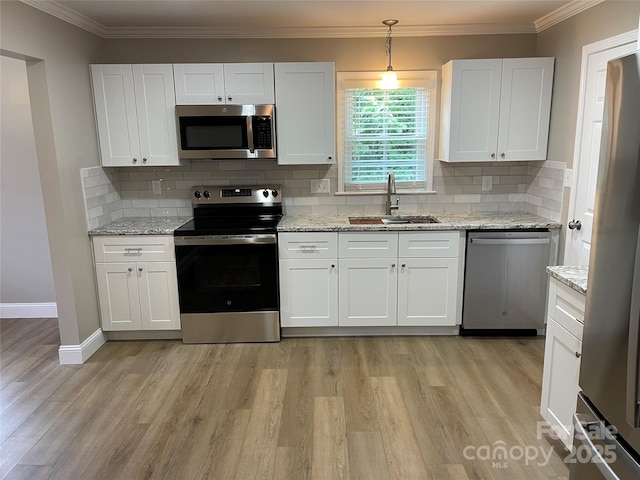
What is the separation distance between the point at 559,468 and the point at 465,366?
974 millimetres

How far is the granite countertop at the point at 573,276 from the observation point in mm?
1844

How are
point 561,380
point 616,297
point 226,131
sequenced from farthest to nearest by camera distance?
point 226,131
point 561,380
point 616,297

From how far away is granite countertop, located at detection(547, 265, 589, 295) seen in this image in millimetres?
1844

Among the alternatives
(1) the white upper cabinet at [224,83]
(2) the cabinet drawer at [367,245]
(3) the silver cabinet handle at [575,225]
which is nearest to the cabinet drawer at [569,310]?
(3) the silver cabinet handle at [575,225]

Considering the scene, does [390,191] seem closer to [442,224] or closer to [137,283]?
[442,224]

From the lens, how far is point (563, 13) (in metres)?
3.11

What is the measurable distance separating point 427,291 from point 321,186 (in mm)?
1267

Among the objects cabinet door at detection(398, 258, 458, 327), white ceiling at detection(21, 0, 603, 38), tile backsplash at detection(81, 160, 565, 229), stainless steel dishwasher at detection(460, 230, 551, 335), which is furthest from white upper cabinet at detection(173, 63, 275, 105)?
stainless steel dishwasher at detection(460, 230, 551, 335)

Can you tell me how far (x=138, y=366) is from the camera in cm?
310

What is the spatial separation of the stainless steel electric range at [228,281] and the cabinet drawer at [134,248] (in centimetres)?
11

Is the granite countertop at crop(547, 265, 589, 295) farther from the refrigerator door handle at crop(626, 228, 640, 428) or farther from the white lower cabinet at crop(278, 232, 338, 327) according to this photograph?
the white lower cabinet at crop(278, 232, 338, 327)

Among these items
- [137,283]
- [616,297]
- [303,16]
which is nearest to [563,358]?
[616,297]

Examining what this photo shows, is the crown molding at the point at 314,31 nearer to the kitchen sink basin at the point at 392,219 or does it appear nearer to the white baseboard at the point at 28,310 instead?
the kitchen sink basin at the point at 392,219

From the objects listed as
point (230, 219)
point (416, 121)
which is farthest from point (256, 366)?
point (416, 121)
